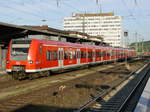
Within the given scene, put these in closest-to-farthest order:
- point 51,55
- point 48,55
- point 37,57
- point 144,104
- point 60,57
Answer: point 144,104, point 37,57, point 48,55, point 51,55, point 60,57

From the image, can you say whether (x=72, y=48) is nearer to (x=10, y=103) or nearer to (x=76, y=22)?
(x=10, y=103)

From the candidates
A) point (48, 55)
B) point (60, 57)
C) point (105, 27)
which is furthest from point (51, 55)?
point (105, 27)

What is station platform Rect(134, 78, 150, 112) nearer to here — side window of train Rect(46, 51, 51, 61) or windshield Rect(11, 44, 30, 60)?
windshield Rect(11, 44, 30, 60)

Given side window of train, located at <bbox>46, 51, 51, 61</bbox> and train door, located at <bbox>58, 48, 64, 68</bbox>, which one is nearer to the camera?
side window of train, located at <bbox>46, 51, 51, 61</bbox>

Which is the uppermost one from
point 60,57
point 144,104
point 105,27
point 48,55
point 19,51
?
point 105,27

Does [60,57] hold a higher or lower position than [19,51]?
lower

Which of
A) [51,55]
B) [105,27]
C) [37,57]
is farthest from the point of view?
[105,27]

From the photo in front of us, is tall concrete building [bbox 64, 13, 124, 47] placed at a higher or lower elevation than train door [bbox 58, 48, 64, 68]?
higher

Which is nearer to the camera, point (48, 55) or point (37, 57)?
point (37, 57)

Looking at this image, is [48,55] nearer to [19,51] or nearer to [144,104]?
[19,51]

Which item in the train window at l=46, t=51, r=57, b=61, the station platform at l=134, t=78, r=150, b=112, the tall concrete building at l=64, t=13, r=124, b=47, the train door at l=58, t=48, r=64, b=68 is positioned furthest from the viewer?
the tall concrete building at l=64, t=13, r=124, b=47

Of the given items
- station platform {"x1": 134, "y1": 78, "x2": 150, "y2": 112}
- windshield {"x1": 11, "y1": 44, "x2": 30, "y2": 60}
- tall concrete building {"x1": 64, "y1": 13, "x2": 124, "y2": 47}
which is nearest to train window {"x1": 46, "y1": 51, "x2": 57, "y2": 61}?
windshield {"x1": 11, "y1": 44, "x2": 30, "y2": 60}

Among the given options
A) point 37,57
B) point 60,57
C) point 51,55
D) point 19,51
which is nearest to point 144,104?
point 37,57

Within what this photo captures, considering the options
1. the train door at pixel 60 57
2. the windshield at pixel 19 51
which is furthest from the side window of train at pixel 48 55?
the windshield at pixel 19 51
